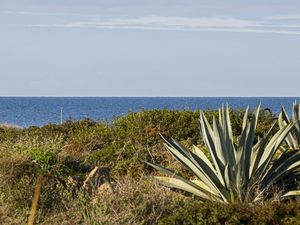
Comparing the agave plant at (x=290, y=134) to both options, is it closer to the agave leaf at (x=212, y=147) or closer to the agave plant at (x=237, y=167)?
the agave plant at (x=237, y=167)

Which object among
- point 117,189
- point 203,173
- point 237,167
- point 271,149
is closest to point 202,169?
point 203,173

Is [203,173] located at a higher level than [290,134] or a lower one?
lower

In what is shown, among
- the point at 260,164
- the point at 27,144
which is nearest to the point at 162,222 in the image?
the point at 260,164

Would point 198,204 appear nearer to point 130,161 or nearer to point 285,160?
point 285,160

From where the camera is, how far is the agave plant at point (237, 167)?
33.2 feet

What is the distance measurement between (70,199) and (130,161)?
370cm

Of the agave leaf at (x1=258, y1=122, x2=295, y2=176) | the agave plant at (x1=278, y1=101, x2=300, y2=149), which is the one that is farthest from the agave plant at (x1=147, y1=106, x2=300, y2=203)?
the agave plant at (x1=278, y1=101, x2=300, y2=149)

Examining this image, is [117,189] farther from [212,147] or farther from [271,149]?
[271,149]

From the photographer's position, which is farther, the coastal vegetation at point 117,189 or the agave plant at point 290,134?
the agave plant at point 290,134

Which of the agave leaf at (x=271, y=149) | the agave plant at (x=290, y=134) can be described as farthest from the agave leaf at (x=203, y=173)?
the agave plant at (x=290, y=134)

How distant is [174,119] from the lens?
1789 cm

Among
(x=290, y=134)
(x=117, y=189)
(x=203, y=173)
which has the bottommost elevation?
(x=117, y=189)

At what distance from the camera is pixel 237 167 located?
398 inches

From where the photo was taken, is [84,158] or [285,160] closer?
[285,160]
